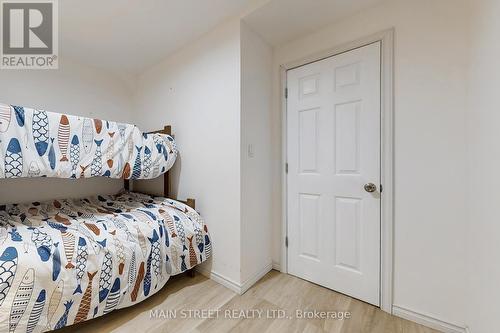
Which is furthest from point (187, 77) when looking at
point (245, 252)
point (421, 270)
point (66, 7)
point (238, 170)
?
point (421, 270)

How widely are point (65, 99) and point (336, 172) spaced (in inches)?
115

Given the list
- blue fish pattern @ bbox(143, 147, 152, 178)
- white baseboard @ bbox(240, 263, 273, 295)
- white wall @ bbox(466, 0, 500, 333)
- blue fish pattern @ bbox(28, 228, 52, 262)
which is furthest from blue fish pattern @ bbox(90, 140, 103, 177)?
white wall @ bbox(466, 0, 500, 333)

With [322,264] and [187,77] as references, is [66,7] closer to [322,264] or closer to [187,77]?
[187,77]

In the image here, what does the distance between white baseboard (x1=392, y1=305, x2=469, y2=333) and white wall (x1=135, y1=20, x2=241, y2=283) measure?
1.16 metres

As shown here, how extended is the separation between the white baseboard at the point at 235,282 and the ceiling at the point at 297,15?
213 centimetres

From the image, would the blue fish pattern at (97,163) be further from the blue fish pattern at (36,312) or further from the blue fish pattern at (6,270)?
the blue fish pattern at (36,312)

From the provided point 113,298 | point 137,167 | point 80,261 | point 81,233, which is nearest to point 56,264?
point 80,261

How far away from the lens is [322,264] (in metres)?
1.80

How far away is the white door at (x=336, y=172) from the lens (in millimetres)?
1564

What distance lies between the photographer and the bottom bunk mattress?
1.07 meters

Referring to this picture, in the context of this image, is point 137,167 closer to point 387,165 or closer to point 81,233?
point 81,233

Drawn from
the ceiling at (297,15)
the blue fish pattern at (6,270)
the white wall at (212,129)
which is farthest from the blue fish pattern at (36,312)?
the ceiling at (297,15)

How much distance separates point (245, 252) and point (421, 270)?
1.22 metres

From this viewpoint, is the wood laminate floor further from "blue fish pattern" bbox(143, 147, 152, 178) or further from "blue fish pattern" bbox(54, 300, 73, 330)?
"blue fish pattern" bbox(143, 147, 152, 178)
